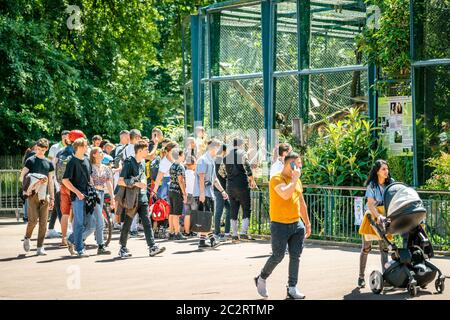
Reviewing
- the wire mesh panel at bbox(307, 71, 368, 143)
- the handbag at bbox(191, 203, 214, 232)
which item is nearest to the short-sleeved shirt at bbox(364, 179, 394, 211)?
the handbag at bbox(191, 203, 214, 232)

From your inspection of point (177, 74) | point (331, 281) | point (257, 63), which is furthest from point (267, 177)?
point (177, 74)

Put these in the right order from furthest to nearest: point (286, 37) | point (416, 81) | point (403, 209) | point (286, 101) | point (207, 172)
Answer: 1. point (286, 37)
2. point (286, 101)
3. point (416, 81)
4. point (207, 172)
5. point (403, 209)

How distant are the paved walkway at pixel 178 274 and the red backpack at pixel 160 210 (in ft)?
3.29

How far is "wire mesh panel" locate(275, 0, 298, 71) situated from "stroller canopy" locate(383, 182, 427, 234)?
12.6m

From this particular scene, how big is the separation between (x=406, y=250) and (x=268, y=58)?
1370cm

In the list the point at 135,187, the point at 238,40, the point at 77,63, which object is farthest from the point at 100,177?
the point at 77,63

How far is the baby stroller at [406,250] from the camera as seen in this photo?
40.4ft

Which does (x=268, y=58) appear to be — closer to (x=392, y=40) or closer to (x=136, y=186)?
(x=392, y=40)

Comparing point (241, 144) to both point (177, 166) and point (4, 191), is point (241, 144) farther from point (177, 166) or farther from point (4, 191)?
point (4, 191)

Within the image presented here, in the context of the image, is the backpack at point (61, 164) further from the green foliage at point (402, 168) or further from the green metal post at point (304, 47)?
the green metal post at point (304, 47)

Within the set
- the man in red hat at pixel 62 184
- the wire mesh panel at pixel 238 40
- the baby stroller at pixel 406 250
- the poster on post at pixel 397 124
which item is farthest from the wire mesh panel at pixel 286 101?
the baby stroller at pixel 406 250

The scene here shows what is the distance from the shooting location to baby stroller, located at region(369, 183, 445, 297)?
12.3 metres

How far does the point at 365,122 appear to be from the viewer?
845 inches

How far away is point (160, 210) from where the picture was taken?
2039 centimetres
